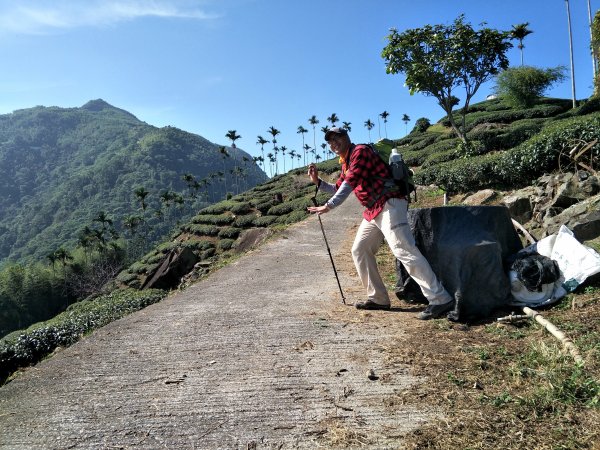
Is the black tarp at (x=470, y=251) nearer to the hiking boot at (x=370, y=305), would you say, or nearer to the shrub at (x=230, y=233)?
the hiking boot at (x=370, y=305)

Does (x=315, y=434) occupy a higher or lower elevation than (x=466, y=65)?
lower

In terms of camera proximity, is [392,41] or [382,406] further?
[392,41]

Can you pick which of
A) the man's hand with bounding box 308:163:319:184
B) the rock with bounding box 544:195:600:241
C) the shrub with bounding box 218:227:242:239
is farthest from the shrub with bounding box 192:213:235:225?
the man's hand with bounding box 308:163:319:184

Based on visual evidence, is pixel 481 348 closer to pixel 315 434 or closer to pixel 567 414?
pixel 567 414

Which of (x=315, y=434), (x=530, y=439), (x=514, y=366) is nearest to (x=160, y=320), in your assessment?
(x=315, y=434)

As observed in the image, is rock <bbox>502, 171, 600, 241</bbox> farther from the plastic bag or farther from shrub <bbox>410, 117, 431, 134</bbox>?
shrub <bbox>410, 117, 431, 134</bbox>

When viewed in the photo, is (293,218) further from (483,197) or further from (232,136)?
(232,136)

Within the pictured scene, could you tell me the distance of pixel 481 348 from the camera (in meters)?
3.52

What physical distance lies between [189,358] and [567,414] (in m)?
2.79

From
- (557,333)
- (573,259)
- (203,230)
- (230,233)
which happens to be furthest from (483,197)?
(203,230)

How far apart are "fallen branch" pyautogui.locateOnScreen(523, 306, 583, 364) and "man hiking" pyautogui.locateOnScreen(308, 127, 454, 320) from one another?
735 millimetres

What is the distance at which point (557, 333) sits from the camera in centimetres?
341

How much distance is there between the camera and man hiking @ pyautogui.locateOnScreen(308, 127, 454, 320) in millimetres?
4477

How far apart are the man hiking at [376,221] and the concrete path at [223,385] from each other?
0.40 metres
